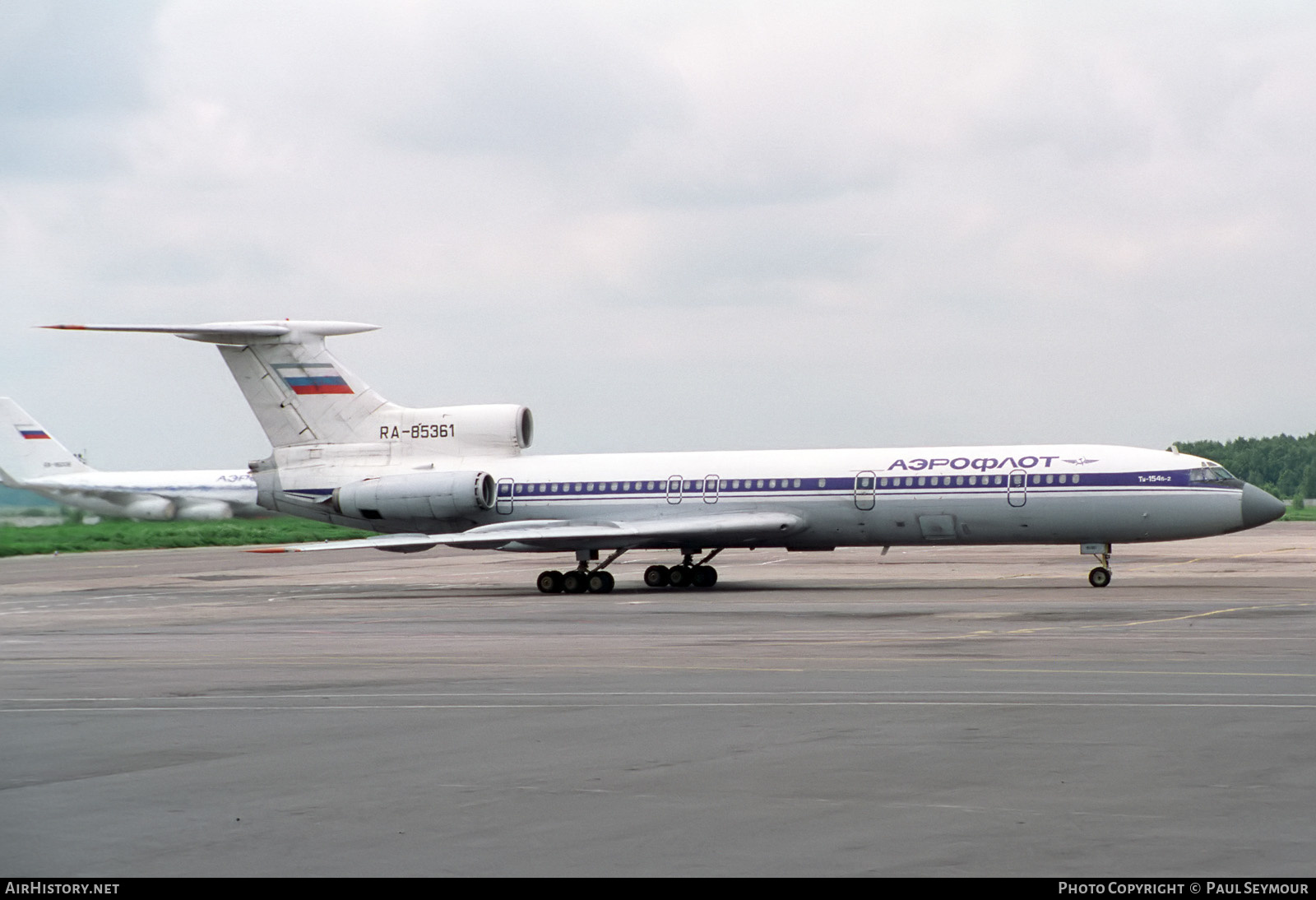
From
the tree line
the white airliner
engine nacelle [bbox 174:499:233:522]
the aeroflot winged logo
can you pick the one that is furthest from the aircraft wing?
the tree line

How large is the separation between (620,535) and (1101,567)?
11393 mm

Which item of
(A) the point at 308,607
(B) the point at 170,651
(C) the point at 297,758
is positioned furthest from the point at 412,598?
(C) the point at 297,758

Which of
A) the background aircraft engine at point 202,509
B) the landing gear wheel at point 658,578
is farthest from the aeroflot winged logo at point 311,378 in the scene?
the background aircraft engine at point 202,509

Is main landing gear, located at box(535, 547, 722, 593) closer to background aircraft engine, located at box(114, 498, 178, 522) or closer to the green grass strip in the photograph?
the green grass strip

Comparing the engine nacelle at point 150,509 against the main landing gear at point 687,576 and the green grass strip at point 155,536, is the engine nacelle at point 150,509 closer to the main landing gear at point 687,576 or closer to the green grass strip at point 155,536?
the green grass strip at point 155,536

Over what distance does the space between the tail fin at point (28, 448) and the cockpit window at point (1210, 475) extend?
201ft

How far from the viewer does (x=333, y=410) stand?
42.1m

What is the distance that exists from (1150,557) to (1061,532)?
1919 cm

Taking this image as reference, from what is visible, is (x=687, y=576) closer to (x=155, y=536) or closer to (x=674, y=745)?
(x=674, y=745)

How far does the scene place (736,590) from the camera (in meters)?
37.9

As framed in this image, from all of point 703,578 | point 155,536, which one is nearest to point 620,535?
point 703,578

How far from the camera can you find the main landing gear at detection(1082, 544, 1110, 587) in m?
35.5

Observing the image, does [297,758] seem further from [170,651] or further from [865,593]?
A: [865,593]

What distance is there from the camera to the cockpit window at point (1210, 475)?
35.8 meters
